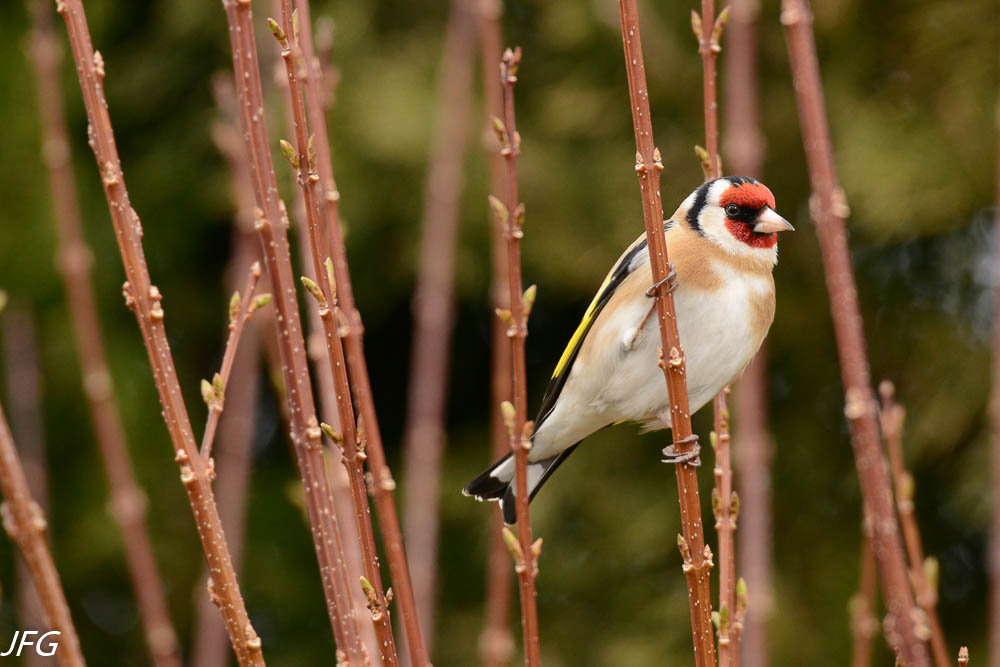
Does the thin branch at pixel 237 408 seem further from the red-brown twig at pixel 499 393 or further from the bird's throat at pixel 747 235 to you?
the bird's throat at pixel 747 235

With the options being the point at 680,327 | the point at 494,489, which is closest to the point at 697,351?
the point at 680,327

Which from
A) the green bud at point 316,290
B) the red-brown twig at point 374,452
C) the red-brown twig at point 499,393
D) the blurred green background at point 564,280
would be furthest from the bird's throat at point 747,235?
the blurred green background at point 564,280

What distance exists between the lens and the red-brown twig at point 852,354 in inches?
57.9

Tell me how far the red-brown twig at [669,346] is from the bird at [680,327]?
26.2 inches

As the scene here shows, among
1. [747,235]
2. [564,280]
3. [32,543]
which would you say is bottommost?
[32,543]

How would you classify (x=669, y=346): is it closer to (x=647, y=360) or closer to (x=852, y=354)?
(x=852, y=354)

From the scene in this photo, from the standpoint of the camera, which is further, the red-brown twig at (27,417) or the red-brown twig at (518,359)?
the red-brown twig at (27,417)

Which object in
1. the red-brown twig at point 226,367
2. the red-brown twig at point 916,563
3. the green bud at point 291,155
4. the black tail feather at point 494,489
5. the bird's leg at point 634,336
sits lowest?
the red-brown twig at point 916,563

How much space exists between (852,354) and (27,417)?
2510 millimetres

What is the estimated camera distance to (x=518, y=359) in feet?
4.17

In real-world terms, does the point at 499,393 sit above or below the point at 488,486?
above

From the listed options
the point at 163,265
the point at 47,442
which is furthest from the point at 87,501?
the point at 163,265

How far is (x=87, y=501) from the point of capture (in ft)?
17.9

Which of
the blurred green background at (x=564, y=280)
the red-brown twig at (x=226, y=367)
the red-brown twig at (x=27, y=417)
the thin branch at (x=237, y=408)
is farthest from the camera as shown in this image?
the blurred green background at (x=564, y=280)
